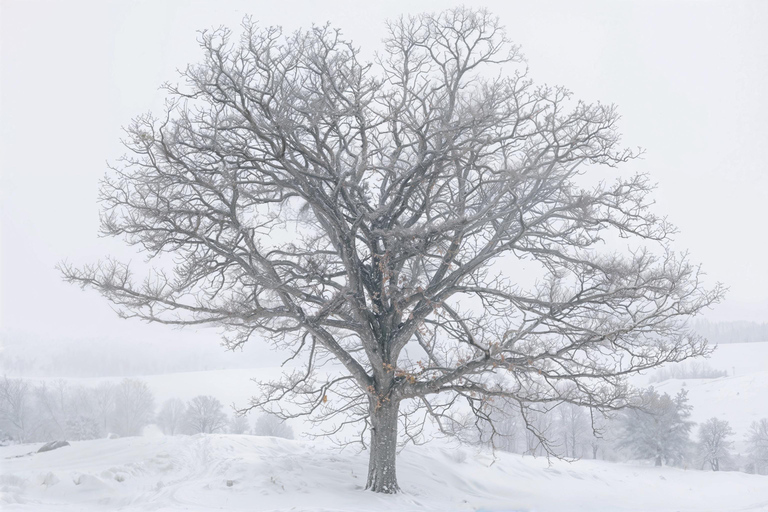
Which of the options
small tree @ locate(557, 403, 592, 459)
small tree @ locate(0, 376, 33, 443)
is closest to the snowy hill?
small tree @ locate(557, 403, 592, 459)

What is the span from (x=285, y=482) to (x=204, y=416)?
12352mm

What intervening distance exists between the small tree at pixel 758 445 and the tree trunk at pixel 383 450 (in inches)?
687

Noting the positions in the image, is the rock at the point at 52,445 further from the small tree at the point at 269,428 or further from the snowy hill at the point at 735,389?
the snowy hill at the point at 735,389

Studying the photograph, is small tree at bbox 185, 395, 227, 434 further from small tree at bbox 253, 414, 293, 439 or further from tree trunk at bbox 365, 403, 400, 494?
tree trunk at bbox 365, 403, 400, 494

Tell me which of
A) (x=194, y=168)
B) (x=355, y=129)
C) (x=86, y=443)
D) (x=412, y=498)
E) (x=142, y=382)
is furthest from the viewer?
(x=142, y=382)

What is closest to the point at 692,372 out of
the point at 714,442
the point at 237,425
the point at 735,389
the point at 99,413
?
the point at 735,389

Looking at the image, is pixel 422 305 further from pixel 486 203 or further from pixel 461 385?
pixel 486 203

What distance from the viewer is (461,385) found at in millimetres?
8938

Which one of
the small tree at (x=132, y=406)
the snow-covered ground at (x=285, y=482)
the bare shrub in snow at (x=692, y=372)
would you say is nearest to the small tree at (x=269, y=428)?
the small tree at (x=132, y=406)

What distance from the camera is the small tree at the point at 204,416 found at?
19984 millimetres

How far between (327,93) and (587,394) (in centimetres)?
718

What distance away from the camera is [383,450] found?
30.3 feet

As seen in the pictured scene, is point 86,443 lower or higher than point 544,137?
lower

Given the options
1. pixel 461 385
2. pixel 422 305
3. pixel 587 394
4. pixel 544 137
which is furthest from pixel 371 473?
pixel 544 137
